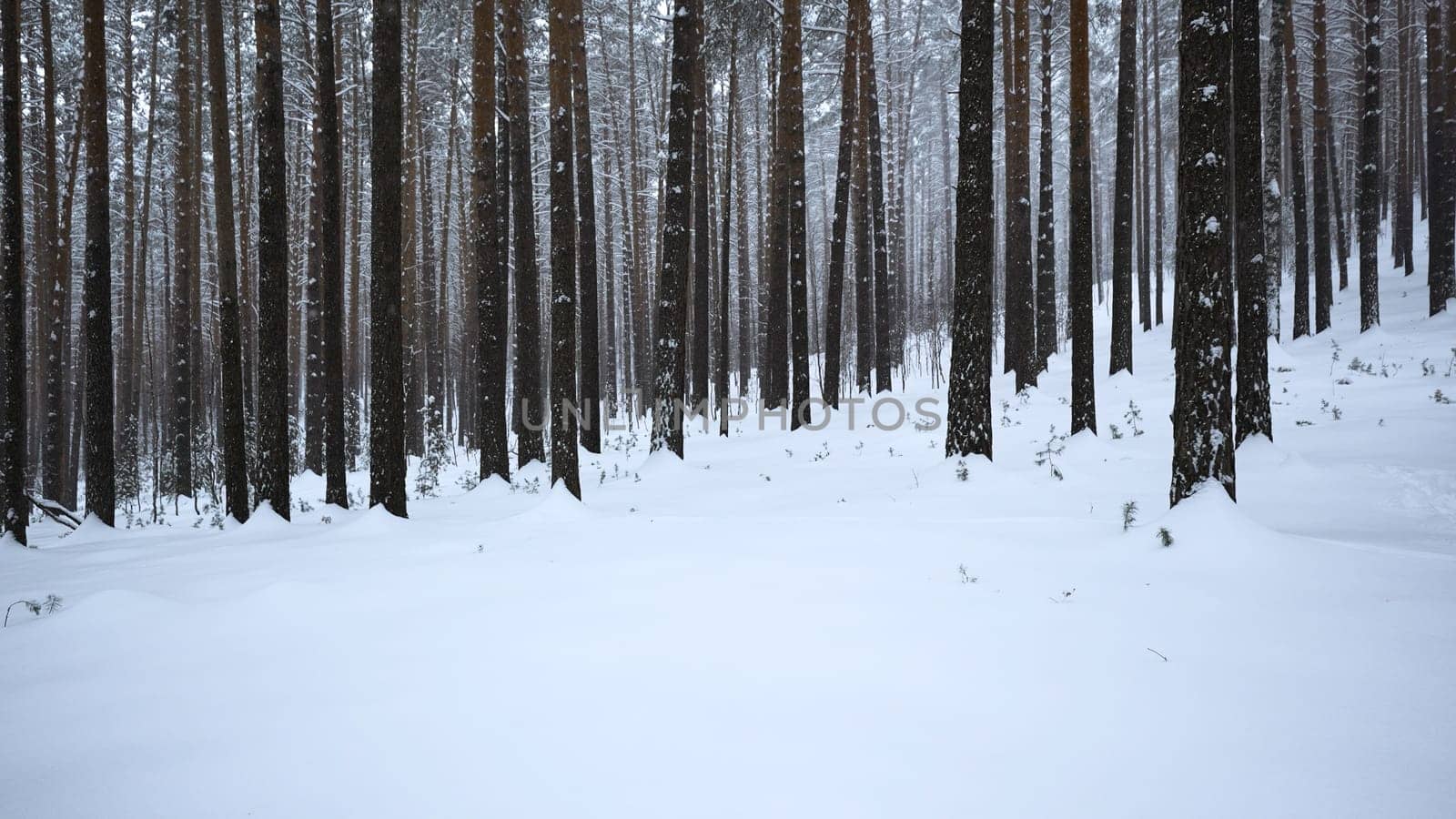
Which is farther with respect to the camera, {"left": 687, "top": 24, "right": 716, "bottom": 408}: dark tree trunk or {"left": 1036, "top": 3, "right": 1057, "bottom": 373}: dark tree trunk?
{"left": 687, "top": 24, "right": 716, "bottom": 408}: dark tree trunk

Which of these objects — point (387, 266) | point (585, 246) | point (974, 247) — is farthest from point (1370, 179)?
point (387, 266)

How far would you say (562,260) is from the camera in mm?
8938

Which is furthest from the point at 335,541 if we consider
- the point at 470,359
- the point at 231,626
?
the point at 470,359

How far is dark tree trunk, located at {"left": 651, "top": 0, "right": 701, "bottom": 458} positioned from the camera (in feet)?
Answer: 31.3

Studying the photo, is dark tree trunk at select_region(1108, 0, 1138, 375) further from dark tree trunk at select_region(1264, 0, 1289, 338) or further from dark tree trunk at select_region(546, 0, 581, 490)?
dark tree trunk at select_region(546, 0, 581, 490)

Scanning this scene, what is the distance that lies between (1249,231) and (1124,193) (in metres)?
6.08

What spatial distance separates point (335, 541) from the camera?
6.54m

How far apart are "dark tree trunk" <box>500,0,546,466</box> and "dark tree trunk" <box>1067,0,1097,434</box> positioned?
26.4 feet

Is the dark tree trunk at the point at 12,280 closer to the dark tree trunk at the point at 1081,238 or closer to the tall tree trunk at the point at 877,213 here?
the dark tree trunk at the point at 1081,238

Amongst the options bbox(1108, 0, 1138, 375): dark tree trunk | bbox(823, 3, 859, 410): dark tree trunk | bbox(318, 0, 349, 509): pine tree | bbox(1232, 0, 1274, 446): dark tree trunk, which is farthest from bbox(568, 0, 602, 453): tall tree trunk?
bbox(1108, 0, 1138, 375): dark tree trunk

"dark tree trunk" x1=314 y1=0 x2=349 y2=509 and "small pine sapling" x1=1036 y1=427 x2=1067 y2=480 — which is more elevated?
"dark tree trunk" x1=314 y1=0 x2=349 y2=509

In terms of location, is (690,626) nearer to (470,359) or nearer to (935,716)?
(935,716)

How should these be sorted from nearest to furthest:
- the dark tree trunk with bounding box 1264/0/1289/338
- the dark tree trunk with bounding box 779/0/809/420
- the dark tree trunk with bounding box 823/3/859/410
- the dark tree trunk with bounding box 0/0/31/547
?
1. the dark tree trunk with bounding box 0/0/31/547
2. the dark tree trunk with bounding box 779/0/809/420
3. the dark tree trunk with bounding box 1264/0/1289/338
4. the dark tree trunk with bounding box 823/3/859/410

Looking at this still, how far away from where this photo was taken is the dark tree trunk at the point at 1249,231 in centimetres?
710
